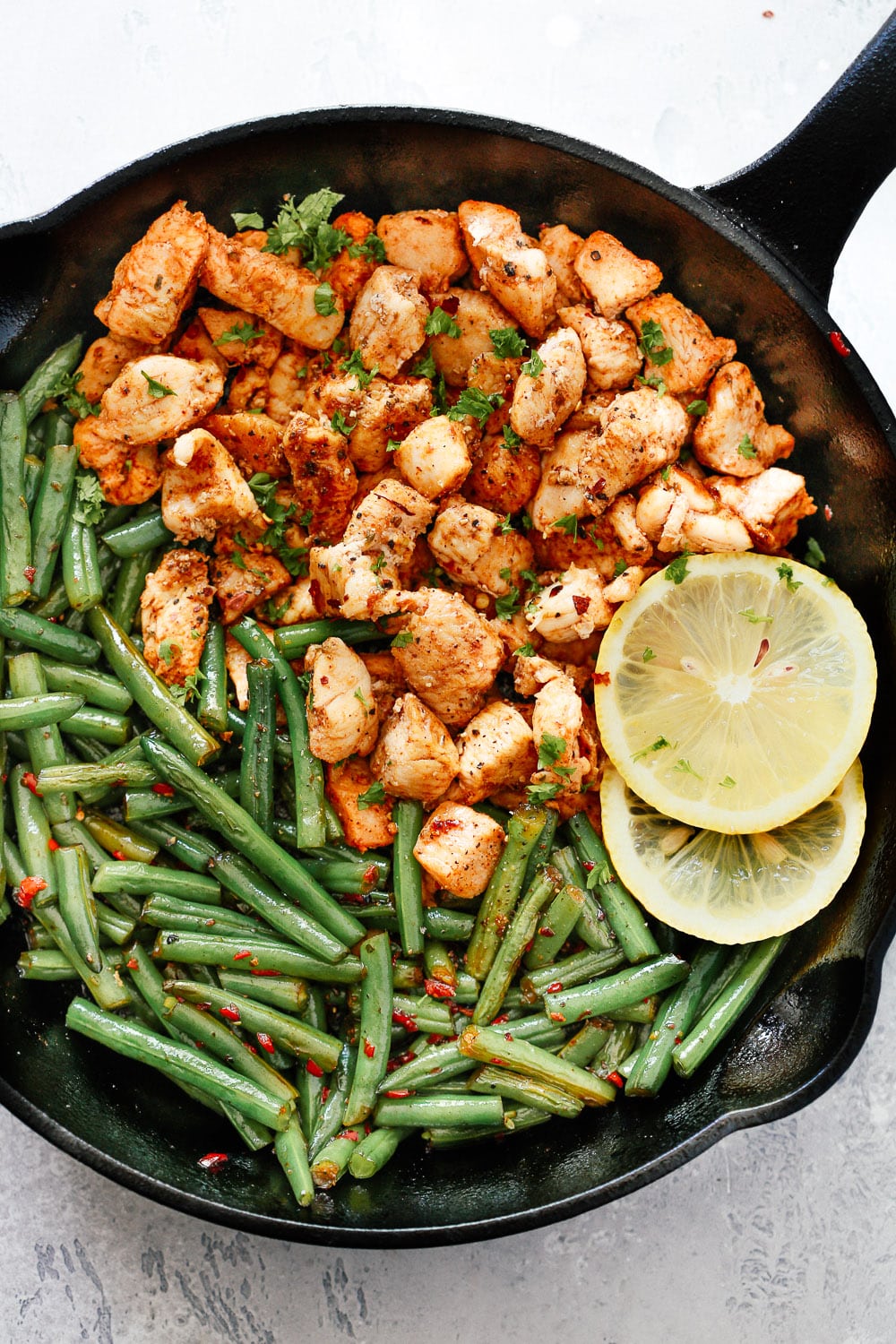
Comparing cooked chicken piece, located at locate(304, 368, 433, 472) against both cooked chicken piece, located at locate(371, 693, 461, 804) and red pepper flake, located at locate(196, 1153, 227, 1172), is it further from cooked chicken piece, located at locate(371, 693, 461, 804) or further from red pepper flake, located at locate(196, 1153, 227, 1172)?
red pepper flake, located at locate(196, 1153, 227, 1172)

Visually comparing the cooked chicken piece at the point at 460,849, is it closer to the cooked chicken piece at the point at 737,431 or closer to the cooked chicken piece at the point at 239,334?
the cooked chicken piece at the point at 737,431

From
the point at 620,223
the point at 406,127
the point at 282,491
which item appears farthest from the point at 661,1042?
the point at 406,127

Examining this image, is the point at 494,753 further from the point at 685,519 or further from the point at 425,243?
the point at 425,243

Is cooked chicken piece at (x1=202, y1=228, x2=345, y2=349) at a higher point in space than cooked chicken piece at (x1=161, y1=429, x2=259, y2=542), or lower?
higher

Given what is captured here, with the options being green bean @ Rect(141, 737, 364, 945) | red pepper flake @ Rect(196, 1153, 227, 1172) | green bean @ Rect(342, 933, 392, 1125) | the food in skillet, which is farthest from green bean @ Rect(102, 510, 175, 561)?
red pepper flake @ Rect(196, 1153, 227, 1172)

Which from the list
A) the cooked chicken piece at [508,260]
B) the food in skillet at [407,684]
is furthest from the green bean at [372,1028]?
the cooked chicken piece at [508,260]

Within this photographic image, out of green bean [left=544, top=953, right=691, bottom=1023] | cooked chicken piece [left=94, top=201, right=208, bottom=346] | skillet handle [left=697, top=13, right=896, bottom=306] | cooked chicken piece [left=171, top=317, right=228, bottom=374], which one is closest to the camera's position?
skillet handle [left=697, top=13, right=896, bottom=306]

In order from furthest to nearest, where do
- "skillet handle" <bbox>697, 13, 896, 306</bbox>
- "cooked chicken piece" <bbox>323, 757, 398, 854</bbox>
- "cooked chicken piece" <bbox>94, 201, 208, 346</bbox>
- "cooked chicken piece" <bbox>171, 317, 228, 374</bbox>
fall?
"cooked chicken piece" <bbox>171, 317, 228, 374</bbox>
"cooked chicken piece" <bbox>323, 757, 398, 854</bbox>
"cooked chicken piece" <bbox>94, 201, 208, 346</bbox>
"skillet handle" <bbox>697, 13, 896, 306</bbox>

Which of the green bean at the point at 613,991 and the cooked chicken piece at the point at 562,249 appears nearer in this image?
the green bean at the point at 613,991
